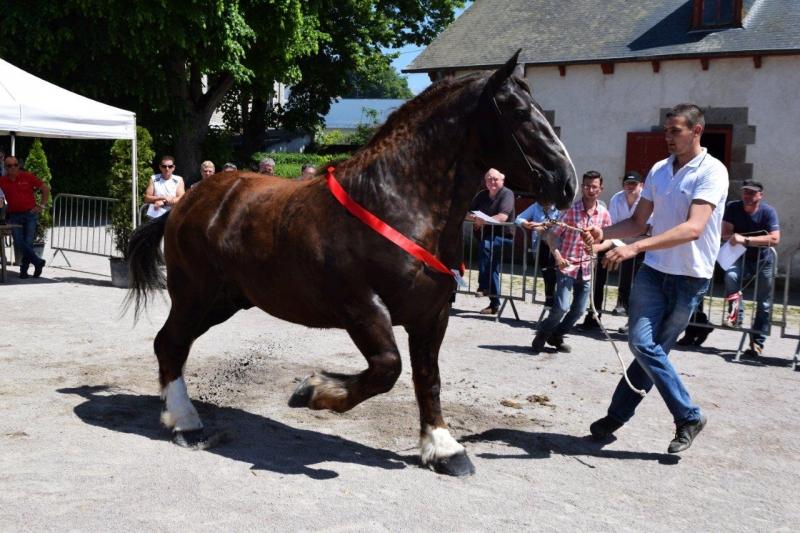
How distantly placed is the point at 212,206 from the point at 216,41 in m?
16.7

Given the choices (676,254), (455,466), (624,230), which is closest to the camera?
(455,466)

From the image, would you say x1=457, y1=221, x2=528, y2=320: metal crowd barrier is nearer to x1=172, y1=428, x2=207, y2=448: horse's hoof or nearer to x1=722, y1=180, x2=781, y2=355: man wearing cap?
x1=722, y1=180, x2=781, y2=355: man wearing cap

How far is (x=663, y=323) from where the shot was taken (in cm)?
501

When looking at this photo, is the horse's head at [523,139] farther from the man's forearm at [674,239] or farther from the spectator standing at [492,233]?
the spectator standing at [492,233]

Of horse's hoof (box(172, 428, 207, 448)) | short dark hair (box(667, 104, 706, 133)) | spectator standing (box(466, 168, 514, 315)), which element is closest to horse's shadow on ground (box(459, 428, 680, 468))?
horse's hoof (box(172, 428, 207, 448))

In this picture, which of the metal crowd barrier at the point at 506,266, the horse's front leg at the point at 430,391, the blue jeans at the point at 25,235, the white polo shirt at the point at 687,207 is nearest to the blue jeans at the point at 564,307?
the metal crowd barrier at the point at 506,266

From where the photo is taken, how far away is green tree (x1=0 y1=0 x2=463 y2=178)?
20.0 m

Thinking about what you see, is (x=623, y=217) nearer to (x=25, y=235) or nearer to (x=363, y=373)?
(x=363, y=373)

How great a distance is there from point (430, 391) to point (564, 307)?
12.9 feet

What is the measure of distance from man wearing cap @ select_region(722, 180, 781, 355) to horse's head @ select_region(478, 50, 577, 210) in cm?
540

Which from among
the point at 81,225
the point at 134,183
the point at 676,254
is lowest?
the point at 81,225

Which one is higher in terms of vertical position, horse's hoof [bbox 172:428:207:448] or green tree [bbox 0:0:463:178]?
green tree [bbox 0:0:463:178]

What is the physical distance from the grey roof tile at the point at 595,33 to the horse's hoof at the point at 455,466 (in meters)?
12.5

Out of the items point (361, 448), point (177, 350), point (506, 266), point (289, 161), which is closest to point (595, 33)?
point (506, 266)
